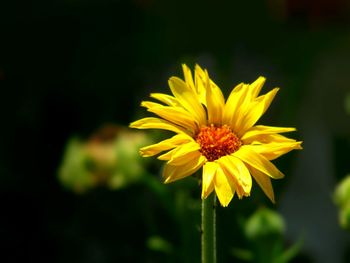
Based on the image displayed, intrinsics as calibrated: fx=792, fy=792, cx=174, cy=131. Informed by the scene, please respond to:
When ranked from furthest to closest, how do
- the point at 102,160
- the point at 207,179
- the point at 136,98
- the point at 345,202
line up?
the point at 136,98, the point at 102,160, the point at 345,202, the point at 207,179

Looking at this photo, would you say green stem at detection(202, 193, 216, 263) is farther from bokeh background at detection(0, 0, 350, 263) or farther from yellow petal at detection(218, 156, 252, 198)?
bokeh background at detection(0, 0, 350, 263)

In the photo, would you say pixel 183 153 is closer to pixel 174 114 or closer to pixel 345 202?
pixel 174 114

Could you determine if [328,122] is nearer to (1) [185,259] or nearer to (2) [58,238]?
(2) [58,238]

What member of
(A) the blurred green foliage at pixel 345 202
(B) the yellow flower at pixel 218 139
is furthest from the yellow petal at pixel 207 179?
(A) the blurred green foliage at pixel 345 202

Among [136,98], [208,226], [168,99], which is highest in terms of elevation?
[136,98]

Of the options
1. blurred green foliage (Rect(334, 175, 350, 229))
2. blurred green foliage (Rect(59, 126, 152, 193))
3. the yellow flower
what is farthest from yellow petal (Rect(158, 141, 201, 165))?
blurred green foliage (Rect(59, 126, 152, 193))

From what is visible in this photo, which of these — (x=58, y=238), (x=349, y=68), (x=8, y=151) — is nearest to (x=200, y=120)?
(x=58, y=238)

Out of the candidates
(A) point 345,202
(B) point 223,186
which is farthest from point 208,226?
(A) point 345,202
